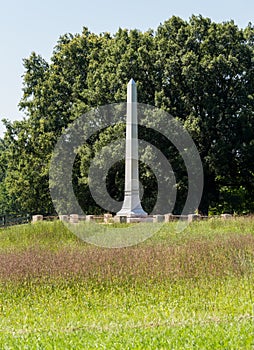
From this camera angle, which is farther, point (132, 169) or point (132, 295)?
point (132, 169)

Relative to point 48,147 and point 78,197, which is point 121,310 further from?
point 48,147

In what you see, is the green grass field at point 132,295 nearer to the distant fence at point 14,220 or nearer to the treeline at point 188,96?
the distant fence at point 14,220

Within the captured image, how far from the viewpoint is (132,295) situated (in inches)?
420

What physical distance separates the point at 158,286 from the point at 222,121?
2083 cm

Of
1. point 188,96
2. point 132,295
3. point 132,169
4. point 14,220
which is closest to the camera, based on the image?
point 132,295

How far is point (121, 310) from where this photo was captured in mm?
9438

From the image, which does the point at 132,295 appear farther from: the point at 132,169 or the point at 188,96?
the point at 188,96

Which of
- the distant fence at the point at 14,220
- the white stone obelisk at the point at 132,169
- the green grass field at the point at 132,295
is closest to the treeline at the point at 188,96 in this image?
the distant fence at the point at 14,220

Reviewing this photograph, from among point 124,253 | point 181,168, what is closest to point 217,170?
point 181,168

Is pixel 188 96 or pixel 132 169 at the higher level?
pixel 188 96

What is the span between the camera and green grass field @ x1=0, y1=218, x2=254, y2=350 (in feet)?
23.4

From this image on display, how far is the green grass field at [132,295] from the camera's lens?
7.13 m

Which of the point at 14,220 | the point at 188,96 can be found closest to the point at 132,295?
the point at 188,96

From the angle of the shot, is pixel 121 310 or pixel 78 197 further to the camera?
pixel 78 197
